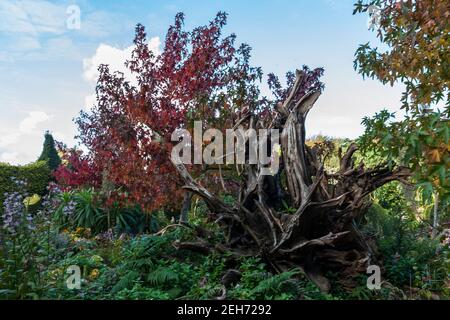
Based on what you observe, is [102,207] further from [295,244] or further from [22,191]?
[295,244]

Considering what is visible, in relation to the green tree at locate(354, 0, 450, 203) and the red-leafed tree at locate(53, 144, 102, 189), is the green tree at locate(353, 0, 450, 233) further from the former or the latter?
the red-leafed tree at locate(53, 144, 102, 189)

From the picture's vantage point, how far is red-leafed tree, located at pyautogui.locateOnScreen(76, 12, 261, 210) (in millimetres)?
6891

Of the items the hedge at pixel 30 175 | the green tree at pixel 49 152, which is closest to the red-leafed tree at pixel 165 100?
the hedge at pixel 30 175

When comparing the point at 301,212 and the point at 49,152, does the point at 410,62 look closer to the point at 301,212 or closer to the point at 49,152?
the point at 301,212

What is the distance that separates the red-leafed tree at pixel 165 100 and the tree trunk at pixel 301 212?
4.72 feet

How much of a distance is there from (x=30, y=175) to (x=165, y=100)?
858cm

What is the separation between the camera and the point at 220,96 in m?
7.30

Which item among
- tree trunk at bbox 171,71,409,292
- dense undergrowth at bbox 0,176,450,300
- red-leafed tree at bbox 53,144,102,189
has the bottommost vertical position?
dense undergrowth at bbox 0,176,450,300

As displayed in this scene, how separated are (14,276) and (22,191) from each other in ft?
2.80

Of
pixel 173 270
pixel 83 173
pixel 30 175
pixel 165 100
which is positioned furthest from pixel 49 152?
pixel 173 270

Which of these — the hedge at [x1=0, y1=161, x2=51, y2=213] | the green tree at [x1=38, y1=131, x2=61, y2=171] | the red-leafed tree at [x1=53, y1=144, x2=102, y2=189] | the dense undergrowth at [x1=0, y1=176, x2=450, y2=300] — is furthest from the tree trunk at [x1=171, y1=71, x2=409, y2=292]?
the green tree at [x1=38, y1=131, x2=61, y2=171]

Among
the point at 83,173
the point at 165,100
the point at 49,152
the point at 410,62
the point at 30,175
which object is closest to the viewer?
the point at 410,62

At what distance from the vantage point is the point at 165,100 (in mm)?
7039

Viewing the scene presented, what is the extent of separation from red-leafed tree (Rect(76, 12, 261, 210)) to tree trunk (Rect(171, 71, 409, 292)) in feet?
4.72
